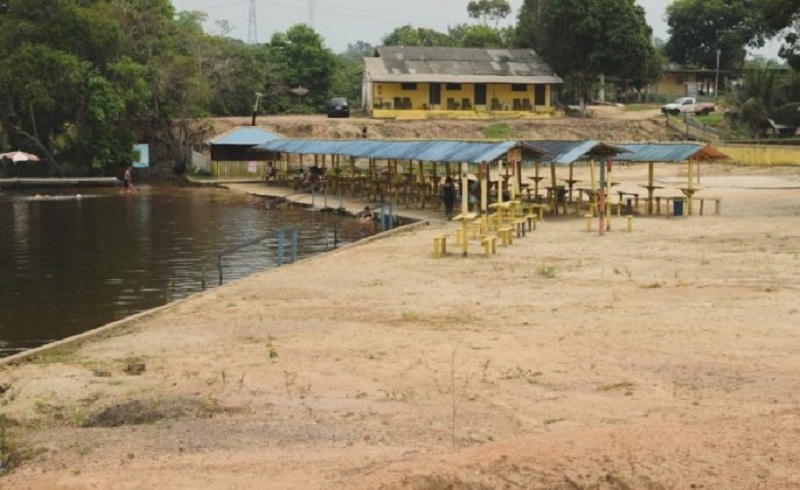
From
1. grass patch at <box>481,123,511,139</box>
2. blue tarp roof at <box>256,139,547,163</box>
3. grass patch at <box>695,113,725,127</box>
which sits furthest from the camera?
grass patch at <box>695,113,725,127</box>

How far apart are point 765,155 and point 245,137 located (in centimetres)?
2489

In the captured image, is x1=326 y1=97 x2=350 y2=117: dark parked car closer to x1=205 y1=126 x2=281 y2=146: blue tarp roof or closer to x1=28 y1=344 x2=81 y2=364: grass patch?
x1=205 y1=126 x2=281 y2=146: blue tarp roof

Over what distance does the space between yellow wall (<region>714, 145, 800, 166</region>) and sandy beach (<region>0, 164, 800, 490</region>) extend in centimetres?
3117

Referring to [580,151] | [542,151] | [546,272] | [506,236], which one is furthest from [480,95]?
[546,272]

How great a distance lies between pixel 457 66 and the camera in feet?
231

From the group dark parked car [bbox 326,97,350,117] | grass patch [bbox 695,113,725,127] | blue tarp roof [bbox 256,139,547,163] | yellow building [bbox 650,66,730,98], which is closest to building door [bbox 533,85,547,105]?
grass patch [bbox 695,113,725,127]

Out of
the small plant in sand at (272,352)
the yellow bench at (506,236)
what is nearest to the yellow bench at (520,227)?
the yellow bench at (506,236)

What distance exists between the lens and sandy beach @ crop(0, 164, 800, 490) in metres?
8.22

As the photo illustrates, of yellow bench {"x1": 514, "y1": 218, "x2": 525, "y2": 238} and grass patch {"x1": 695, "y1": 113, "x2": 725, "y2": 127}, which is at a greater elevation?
grass patch {"x1": 695, "y1": 113, "x2": 725, "y2": 127}

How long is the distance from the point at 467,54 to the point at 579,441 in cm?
6566

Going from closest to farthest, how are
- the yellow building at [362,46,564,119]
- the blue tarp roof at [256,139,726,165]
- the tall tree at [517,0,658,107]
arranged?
the blue tarp roof at [256,139,726,165] < the tall tree at [517,0,658,107] < the yellow building at [362,46,564,119]

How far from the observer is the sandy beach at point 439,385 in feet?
27.0

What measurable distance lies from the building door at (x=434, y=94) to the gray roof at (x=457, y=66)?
3.30ft

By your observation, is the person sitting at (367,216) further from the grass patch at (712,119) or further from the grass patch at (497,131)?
the grass patch at (712,119)
